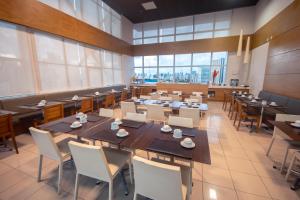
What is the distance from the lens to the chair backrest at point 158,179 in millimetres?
995

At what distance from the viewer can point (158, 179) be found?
3.50 feet

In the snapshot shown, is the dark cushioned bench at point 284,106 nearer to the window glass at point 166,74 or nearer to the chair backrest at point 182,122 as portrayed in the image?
the chair backrest at point 182,122

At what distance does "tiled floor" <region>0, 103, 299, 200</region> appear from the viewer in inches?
68.2

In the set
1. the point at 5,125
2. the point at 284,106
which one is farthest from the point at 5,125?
the point at 284,106

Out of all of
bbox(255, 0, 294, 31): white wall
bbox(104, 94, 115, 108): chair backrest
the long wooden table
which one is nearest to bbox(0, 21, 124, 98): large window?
bbox(104, 94, 115, 108): chair backrest

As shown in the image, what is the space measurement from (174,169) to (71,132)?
1494mm

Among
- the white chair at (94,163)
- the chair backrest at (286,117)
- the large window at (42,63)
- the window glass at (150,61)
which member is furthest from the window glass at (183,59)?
the white chair at (94,163)

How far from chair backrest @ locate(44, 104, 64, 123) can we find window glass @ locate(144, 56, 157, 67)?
6.99 m

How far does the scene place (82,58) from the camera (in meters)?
5.74

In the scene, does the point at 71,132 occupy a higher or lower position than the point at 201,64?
lower

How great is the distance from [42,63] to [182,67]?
7.01m

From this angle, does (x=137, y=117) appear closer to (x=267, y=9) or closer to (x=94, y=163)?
(x=94, y=163)

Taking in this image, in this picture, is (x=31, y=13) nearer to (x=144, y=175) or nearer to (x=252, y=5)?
(x=144, y=175)

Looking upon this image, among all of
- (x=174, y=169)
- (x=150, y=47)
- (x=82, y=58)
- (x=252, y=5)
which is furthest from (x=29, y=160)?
(x=252, y=5)
